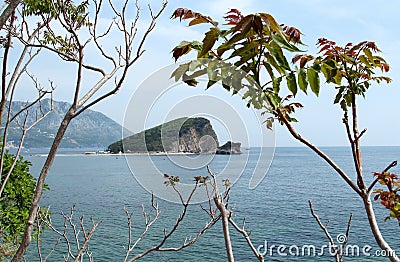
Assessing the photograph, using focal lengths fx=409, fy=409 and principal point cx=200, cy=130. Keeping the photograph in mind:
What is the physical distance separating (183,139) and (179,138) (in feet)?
0.46

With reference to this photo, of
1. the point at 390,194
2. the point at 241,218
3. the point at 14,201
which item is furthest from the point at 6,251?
the point at 241,218

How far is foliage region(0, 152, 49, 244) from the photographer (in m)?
6.52

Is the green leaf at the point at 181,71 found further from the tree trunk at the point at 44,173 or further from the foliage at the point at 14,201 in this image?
the foliage at the point at 14,201

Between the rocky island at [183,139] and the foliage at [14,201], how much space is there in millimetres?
5601

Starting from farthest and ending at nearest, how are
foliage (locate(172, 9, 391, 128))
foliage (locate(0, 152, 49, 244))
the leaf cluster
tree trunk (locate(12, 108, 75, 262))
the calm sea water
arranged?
the calm sea water
foliage (locate(0, 152, 49, 244))
tree trunk (locate(12, 108, 75, 262))
the leaf cluster
foliage (locate(172, 9, 391, 128))

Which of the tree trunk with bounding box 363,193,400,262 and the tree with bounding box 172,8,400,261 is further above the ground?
the tree with bounding box 172,8,400,261

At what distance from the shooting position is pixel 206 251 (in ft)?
49.4

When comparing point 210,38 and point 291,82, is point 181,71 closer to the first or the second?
point 210,38

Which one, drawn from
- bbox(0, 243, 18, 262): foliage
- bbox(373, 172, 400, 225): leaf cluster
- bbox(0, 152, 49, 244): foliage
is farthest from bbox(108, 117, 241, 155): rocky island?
bbox(0, 243, 18, 262): foliage

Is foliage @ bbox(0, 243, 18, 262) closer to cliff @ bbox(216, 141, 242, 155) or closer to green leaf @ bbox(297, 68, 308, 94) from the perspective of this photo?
cliff @ bbox(216, 141, 242, 155)

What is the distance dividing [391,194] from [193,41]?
59 centimetres

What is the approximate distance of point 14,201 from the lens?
6.94 meters

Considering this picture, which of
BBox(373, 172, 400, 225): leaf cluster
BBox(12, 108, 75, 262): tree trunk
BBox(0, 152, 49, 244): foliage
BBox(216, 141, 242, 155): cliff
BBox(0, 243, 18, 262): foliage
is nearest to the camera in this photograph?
BBox(373, 172, 400, 225): leaf cluster

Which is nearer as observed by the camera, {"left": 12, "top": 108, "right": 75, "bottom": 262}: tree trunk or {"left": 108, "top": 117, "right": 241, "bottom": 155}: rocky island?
{"left": 108, "top": 117, "right": 241, "bottom": 155}: rocky island
